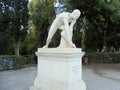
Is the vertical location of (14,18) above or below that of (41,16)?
below

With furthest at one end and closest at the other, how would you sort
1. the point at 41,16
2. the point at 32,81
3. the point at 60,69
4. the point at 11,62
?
1. the point at 41,16
2. the point at 11,62
3. the point at 32,81
4. the point at 60,69

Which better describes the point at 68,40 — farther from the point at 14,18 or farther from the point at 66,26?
the point at 14,18

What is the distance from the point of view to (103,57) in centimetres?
1986

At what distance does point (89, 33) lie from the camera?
2219 cm

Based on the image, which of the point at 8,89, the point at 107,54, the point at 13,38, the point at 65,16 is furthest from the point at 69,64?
the point at 107,54

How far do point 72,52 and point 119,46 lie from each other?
17.9 metres

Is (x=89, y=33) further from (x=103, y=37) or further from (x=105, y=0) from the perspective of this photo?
(x=105, y=0)

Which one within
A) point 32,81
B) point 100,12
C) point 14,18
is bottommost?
point 32,81

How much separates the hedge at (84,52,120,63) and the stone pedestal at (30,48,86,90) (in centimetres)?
1337

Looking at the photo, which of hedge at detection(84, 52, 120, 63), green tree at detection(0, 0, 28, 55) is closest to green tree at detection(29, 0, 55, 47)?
green tree at detection(0, 0, 28, 55)

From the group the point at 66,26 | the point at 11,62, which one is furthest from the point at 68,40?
the point at 11,62

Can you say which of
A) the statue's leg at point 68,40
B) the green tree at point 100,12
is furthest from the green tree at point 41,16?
the statue's leg at point 68,40

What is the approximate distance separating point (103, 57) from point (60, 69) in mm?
14473

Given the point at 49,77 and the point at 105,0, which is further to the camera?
the point at 105,0
